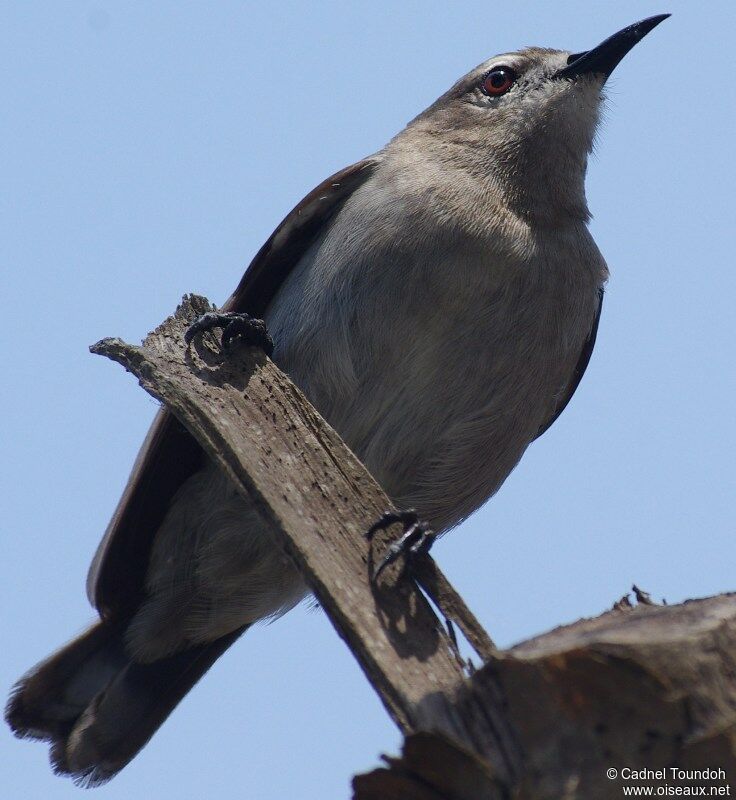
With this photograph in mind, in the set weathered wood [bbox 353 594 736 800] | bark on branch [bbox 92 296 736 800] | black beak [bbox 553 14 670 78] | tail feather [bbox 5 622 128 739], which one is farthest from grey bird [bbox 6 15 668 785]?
weathered wood [bbox 353 594 736 800]

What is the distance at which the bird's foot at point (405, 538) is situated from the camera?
162 inches

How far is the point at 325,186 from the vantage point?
23.0 ft

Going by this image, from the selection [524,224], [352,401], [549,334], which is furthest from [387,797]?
[524,224]

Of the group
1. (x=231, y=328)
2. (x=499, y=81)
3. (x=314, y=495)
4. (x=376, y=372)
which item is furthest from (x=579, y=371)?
(x=314, y=495)

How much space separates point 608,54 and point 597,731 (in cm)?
557

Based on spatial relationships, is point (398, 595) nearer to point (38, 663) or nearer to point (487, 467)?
point (487, 467)

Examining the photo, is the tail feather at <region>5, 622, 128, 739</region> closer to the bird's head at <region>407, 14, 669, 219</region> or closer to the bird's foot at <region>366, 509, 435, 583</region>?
the bird's foot at <region>366, 509, 435, 583</region>

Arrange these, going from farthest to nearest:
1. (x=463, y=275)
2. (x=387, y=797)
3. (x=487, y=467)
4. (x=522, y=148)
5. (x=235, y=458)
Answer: (x=522, y=148), (x=487, y=467), (x=463, y=275), (x=235, y=458), (x=387, y=797)

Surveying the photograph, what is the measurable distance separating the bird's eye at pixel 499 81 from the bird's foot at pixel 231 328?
3095 millimetres

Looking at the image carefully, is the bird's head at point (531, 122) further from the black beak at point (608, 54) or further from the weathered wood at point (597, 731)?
the weathered wood at point (597, 731)

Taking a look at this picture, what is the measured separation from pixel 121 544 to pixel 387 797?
3.74 m

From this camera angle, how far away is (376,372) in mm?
6320

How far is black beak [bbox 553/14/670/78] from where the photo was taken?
24.6 feet

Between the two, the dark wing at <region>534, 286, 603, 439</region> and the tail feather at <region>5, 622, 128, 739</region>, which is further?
the dark wing at <region>534, 286, 603, 439</region>
